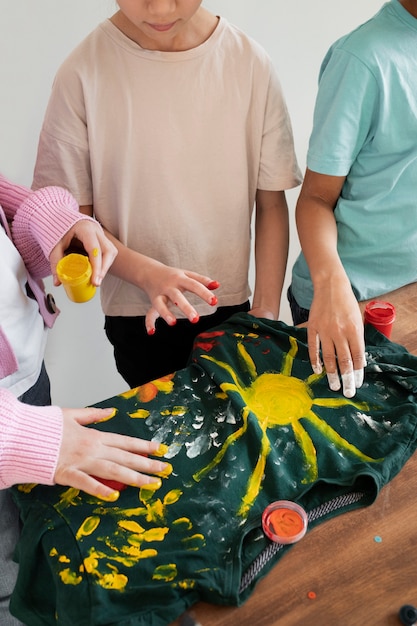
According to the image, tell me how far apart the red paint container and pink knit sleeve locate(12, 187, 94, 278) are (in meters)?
0.51

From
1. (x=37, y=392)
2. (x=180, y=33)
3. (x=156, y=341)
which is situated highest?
(x=180, y=33)

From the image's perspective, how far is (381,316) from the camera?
1048mm

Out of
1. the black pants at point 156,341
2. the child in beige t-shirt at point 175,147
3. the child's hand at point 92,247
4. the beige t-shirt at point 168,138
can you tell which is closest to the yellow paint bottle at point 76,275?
the child's hand at point 92,247

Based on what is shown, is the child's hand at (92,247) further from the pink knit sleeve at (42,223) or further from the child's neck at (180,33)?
the child's neck at (180,33)

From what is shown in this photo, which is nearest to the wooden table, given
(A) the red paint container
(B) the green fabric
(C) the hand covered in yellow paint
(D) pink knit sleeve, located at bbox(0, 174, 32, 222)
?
(B) the green fabric

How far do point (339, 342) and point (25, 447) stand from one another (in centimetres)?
47

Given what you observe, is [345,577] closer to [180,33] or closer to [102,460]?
[102,460]

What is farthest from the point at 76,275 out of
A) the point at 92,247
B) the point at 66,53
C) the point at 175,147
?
the point at 66,53

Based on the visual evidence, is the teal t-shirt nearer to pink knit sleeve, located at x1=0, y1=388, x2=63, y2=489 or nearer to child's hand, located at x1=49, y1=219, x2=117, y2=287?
child's hand, located at x1=49, y1=219, x2=117, y2=287

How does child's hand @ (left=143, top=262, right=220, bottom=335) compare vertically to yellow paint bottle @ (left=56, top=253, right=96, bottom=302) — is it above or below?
below

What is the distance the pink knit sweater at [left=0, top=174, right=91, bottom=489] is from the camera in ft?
2.45

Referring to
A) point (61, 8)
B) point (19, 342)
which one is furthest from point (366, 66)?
point (61, 8)

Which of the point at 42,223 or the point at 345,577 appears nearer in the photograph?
the point at 345,577

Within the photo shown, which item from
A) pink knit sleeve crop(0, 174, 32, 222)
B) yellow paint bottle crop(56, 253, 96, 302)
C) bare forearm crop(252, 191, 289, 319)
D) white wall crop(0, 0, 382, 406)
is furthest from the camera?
white wall crop(0, 0, 382, 406)
